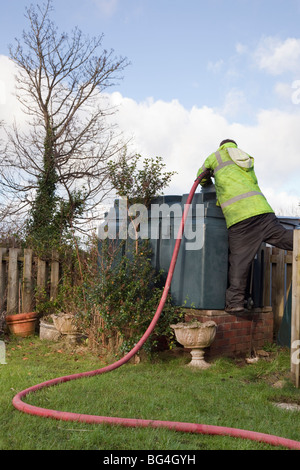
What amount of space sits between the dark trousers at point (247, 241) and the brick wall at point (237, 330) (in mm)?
270

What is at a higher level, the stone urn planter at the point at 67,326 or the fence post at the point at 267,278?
the fence post at the point at 267,278

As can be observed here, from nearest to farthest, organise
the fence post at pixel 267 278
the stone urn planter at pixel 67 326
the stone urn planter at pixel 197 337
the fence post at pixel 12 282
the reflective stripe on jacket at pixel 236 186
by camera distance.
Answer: the stone urn planter at pixel 197 337 < the reflective stripe on jacket at pixel 236 186 < the stone urn planter at pixel 67 326 < the fence post at pixel 267 278 < the fence post at pixel 12 282

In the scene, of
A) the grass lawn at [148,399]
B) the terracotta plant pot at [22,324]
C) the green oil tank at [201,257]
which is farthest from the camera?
the terracotta plant pot at [22,324]

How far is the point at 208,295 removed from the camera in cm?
522

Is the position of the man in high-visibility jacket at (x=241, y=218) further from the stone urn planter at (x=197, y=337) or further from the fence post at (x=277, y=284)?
the fence post at (x=277, y=284)

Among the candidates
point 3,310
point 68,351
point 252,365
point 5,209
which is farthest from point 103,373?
point 5,209

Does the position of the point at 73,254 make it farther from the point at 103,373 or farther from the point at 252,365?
the point at 252,365

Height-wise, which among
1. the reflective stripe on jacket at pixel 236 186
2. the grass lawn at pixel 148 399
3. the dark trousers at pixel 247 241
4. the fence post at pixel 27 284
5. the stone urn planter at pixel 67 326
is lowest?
the grass lawn at pixel 148 399

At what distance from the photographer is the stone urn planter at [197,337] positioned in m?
4.73

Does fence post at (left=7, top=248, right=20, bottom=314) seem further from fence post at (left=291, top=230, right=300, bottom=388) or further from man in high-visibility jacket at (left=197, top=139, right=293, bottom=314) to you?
fence post at (left=291, top=230, right=300, bottom=388)

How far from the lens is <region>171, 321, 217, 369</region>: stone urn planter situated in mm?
4730

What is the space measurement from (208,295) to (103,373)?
1601 millimetres

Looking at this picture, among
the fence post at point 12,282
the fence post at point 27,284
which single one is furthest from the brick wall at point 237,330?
the fence post at point 12,282

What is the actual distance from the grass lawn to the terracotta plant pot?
3.57 ft
